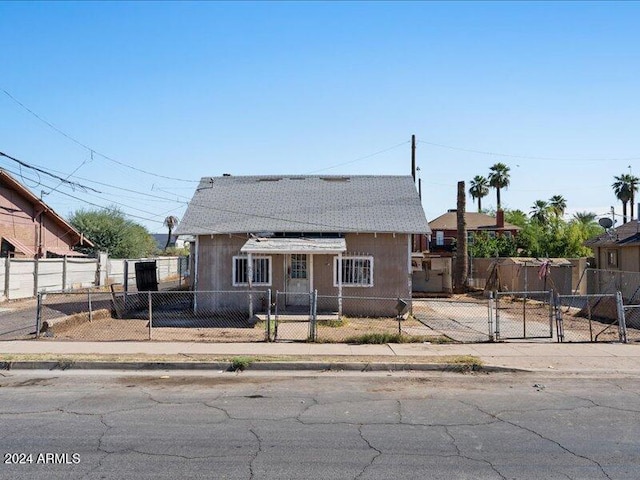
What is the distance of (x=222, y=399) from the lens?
8.54 m

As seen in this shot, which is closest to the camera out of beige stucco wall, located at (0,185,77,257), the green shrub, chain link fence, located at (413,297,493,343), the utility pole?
the green shrub

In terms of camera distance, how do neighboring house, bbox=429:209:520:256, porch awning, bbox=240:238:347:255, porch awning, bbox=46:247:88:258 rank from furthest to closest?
neighboring house, bbox=429:209:520:256, porch awning, bbox=46:247:88:258, porch awning, bbox=240:238:347:255

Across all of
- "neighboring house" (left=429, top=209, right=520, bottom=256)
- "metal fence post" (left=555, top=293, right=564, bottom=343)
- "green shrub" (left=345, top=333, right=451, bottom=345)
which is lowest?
"green shrub" (left=345, top=333, right=451, bottom=345)

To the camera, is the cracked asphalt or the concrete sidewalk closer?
the cracked asphalt

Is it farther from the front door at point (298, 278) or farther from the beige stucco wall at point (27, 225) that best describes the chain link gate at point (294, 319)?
the beige stucco wall at point (27, 225)

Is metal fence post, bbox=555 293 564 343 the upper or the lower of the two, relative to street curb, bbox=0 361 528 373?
upper

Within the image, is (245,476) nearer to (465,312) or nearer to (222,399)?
(222,399)

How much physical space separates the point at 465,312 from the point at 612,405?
13.6m

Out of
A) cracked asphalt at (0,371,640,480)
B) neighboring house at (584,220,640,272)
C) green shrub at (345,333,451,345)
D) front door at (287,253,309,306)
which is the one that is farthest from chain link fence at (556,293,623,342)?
front door at (287,253,309,306)

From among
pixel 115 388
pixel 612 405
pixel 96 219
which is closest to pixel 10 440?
pixel 115 388

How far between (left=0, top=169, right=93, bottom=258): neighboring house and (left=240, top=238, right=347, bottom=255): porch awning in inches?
700

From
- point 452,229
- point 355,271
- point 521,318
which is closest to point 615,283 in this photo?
point 521,318

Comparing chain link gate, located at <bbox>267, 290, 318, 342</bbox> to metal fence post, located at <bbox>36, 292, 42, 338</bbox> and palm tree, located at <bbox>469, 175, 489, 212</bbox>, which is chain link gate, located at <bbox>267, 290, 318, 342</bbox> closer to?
metal fence post, located at <bbox>36, 292, 42, 338</bbox>

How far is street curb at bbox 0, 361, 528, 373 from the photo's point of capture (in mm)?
10922
